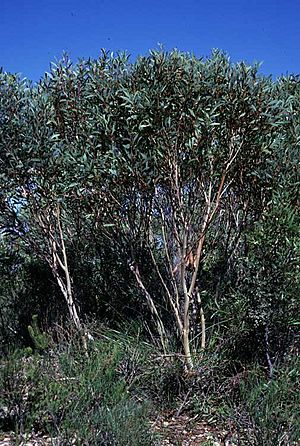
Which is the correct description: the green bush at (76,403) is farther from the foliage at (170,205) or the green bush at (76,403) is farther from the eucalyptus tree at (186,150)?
the eucalyptus tree at (186,150)

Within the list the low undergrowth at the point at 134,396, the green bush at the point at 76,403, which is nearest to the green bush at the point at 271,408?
the low undergrowth at the point at 134,396

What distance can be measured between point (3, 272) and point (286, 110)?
377 cm

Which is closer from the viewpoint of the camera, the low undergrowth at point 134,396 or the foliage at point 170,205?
the low undergrowth at point 134,396

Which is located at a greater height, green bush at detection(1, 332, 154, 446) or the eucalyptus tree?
the eucalyptus tree

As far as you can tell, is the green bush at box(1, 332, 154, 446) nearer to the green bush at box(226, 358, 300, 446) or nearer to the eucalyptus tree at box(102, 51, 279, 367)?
the green bush at box(226, 358, 300, 446)

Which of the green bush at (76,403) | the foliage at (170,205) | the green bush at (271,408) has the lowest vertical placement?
the green bush at (271,408)

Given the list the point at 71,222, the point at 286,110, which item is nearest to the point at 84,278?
the point at 71,222

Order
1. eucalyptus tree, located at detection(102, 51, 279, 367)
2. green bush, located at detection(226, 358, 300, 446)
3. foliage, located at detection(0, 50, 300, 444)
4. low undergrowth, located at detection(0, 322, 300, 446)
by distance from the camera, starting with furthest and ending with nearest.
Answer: eucalyptus tree, located at detection(102, 51, 279, 367)
foliage, located at detection(0, 50, 300, 444)
low undergrowth, located at detection(0, 322, 300, 446)
green bush, located at detection(226, 358, 300, 446)

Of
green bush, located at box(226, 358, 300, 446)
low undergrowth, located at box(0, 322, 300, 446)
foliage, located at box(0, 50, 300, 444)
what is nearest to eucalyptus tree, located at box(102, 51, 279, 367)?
foliage, located at box(0, 50, 300, 444)

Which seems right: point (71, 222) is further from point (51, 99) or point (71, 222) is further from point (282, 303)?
point (282, 303)

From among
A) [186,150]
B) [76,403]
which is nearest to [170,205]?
[186,150]

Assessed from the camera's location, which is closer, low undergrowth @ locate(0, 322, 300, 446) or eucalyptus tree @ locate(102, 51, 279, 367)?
low undergrowth @ locate(0, 322, 300, 446)

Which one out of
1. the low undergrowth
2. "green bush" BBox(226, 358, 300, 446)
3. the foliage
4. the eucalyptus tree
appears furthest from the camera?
the eucalyptus tree

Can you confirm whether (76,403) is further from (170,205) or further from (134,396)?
(170,205)
